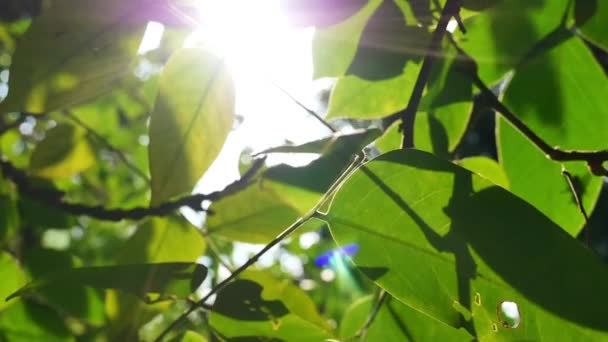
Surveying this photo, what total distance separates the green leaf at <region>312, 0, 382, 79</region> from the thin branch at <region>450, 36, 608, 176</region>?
13 cm

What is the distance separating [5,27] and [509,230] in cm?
Result: 149

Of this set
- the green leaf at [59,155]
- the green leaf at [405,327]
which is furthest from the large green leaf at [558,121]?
the green leaf at [59,155]

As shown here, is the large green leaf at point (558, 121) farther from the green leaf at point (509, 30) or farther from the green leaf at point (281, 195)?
the green leaf at point (281, 195)

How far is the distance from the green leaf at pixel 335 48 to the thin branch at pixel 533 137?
0.13m

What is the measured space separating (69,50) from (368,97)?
36cm

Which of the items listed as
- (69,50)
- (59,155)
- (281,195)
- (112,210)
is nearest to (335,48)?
(281,195)

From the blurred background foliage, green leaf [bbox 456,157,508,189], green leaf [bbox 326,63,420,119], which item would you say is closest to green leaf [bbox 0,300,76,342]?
the blurred background foliage

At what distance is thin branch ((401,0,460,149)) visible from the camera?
2.23 ft

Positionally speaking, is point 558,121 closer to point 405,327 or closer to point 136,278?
point 405,327

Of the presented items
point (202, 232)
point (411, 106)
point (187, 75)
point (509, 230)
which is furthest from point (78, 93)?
point (509, 230)

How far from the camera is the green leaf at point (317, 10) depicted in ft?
2.31

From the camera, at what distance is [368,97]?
2.72 feet

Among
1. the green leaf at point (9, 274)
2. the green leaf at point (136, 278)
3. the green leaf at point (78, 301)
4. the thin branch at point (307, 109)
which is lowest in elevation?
the green leaf at point (78, 301)

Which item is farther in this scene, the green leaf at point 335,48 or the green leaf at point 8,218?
the green leaf at point 8,218
